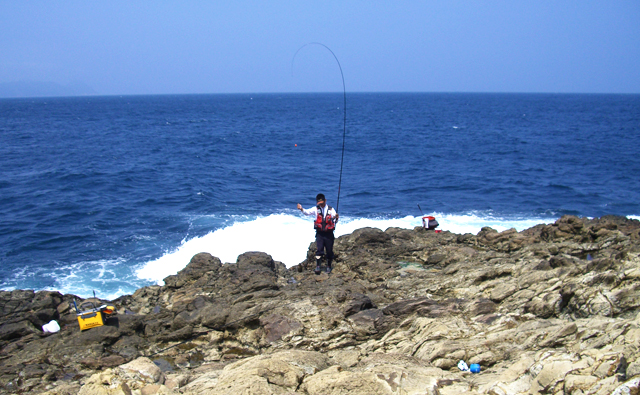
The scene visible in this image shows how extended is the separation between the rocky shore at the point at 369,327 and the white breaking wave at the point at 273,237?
456 centimetres

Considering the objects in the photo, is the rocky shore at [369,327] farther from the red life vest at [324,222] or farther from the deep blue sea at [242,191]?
the deep blue sea at [242,191]

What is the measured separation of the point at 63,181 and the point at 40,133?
30.0 m

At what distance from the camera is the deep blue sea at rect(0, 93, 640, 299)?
1784 cm

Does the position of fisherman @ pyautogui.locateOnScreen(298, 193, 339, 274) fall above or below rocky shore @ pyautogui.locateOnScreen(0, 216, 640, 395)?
above

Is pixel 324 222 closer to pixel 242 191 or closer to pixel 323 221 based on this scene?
pixel 323 221

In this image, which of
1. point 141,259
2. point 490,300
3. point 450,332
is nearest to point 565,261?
point 490,300

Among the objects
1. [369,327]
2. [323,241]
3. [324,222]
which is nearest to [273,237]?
[323,241]

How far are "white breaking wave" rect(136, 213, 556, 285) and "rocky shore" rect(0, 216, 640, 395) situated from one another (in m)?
4.56

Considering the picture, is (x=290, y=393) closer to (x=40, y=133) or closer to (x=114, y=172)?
(x=114, y=172)

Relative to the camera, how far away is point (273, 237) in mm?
19312

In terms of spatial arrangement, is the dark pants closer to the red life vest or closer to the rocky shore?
the red life vest

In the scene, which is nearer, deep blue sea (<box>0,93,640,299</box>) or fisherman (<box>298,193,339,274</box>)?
fisherman (<box>298,193,339,274</box>)

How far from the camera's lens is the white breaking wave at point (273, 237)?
55.2 feet

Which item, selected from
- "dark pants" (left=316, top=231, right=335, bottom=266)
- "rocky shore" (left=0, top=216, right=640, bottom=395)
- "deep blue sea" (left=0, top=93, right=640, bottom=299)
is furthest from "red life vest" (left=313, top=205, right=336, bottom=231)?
"deep blue sea" (left=0, top=93, right=640, bottom=299)
